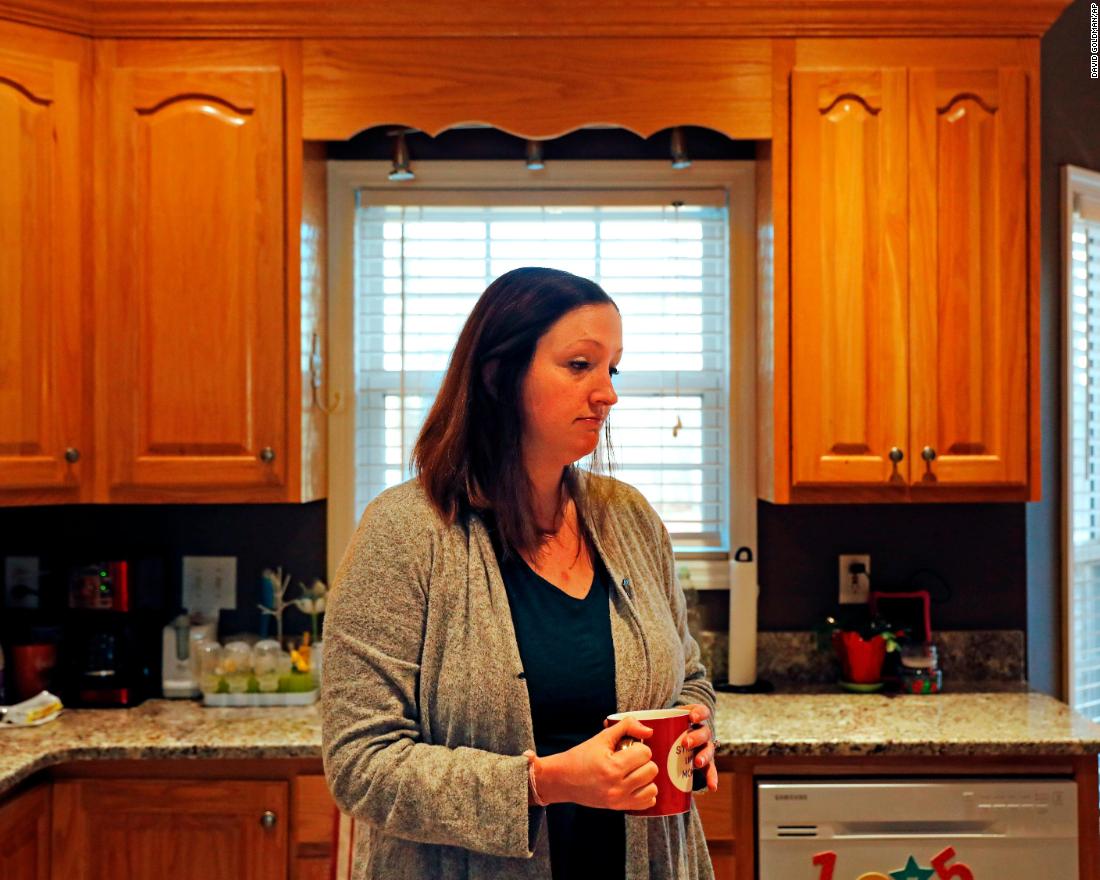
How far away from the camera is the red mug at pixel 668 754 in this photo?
1.23m

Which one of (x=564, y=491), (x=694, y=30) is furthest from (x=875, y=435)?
(x=564, y=491)

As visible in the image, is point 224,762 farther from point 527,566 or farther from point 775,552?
point 775,552

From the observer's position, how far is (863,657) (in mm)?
2742

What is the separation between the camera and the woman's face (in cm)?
143

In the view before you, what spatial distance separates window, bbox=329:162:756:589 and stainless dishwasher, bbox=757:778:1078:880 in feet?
2.64

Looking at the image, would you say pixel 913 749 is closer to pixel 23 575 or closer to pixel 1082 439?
pixel 1082 439

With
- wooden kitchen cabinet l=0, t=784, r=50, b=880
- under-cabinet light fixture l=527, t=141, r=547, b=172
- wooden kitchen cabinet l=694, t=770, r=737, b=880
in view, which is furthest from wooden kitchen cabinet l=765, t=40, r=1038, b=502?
wooden kitchen cabinet l=0, t=784, r=50, b=880

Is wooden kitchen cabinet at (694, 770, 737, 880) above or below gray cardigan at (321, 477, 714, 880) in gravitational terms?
below

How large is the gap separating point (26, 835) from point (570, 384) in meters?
1.54

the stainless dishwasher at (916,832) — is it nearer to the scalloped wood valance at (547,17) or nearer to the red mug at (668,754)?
the red mug at (668,754)

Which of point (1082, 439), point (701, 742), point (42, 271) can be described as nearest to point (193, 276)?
point (42, 271)

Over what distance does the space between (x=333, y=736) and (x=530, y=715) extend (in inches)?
9.1

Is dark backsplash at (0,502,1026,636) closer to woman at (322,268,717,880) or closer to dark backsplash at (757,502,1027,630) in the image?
Answer: dark backsplash at (757,502,1027,630)

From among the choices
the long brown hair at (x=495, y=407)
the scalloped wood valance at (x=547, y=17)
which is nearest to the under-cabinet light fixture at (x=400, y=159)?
the scalloped wood valance at (x=547, y=17)
